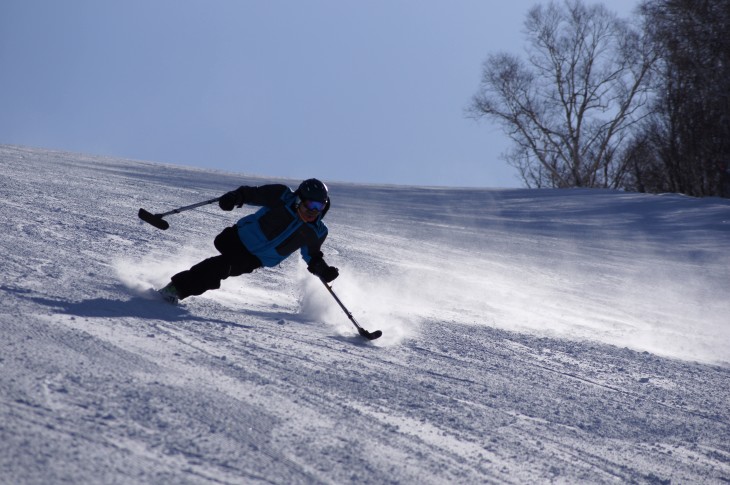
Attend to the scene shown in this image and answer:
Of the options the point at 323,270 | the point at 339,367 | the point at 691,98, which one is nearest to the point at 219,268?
the point at 323,270

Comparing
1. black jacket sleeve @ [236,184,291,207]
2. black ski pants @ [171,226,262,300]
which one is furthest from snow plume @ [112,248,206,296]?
black jacket sleeve @ [236,184,291,207]

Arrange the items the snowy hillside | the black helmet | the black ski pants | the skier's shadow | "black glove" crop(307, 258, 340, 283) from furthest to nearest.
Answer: "black glove" crop(307, 258, 340, 283), the black helmet, the black ski pants, the skier's shadow, the snowy hillside

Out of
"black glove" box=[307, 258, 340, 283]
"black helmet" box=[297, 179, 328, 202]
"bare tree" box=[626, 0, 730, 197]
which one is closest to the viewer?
"black helmet" box=[297, 179, 328, 202]

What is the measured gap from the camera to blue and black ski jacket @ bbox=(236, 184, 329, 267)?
5.77 meters

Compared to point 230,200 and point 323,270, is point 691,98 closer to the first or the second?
point 323,270

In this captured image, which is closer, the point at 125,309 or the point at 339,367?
the point at 339,367

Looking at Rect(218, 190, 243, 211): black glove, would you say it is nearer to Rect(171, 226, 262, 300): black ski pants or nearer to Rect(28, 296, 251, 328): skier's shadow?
Rect(171, 226, 262, 300): black ski pants

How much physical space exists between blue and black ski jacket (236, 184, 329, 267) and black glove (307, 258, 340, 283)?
0.14m

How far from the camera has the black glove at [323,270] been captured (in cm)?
584

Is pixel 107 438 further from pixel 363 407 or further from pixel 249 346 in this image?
pixel 249 346

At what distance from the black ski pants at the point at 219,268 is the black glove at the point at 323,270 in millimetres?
403

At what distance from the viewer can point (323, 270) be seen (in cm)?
587

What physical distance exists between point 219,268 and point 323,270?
2.49 ft

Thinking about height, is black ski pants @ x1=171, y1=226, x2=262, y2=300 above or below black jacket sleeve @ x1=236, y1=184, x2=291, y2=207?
below
